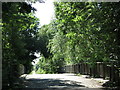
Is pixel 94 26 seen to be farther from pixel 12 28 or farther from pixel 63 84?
pixel 12 28

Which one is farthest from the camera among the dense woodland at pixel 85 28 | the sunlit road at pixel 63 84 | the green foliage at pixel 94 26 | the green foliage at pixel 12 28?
the sunlit road at pixel 63 84

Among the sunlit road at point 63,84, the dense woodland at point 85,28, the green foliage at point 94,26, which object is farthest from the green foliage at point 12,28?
the green foliage at point 94,26

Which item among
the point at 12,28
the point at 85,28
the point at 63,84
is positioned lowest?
the point at 63,84

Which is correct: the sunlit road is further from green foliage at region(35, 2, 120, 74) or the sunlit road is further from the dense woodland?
green foliage at region(35, 2, 120, 74)

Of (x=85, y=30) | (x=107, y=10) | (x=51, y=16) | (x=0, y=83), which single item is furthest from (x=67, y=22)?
(x=51, y=16)

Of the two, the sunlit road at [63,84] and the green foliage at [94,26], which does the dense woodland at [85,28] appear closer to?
the green foliage at [94,26]

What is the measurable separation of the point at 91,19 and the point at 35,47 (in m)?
14.9

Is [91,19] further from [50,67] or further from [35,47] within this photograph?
[50,67]

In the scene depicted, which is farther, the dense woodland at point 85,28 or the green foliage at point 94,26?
the green foliage at point 94,26

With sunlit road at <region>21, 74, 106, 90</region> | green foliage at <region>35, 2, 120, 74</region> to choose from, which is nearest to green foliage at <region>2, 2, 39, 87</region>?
sunlit road at <region>21, 74, 106, 90</region>

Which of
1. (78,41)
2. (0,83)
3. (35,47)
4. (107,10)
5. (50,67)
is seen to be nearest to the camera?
(0,83)

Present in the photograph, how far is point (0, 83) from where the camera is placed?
26.0 feet

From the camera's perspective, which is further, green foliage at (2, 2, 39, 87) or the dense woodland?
the dense woodland

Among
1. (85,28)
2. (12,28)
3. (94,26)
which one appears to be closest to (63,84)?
(85,28)
